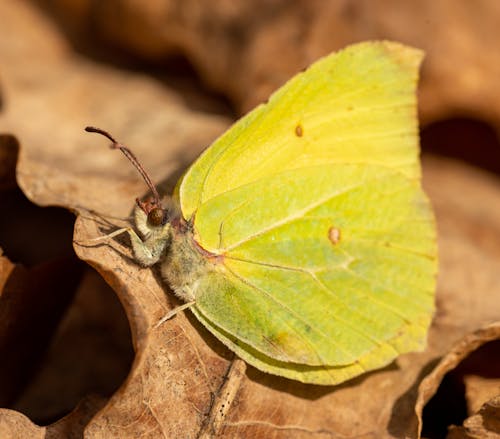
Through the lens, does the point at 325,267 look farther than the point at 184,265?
Yes

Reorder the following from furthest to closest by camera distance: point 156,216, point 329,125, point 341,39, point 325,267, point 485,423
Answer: point 341,39
point 329,125
point 325,267
point 156,216
point 485,423

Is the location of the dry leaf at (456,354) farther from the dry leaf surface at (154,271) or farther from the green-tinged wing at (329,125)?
the green-tinged wing at (329,125)

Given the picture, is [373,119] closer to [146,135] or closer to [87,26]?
[146,135]

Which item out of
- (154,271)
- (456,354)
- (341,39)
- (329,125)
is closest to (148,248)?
(154,271)

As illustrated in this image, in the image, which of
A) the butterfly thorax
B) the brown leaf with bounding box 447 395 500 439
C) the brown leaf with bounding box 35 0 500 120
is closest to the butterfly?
the butterfly thorax

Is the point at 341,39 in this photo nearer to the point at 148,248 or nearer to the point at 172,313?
the point at 148,248

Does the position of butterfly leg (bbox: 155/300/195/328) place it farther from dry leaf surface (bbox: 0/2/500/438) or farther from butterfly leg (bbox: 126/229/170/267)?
butterfly leg (bbox: 126/229/170/267)
